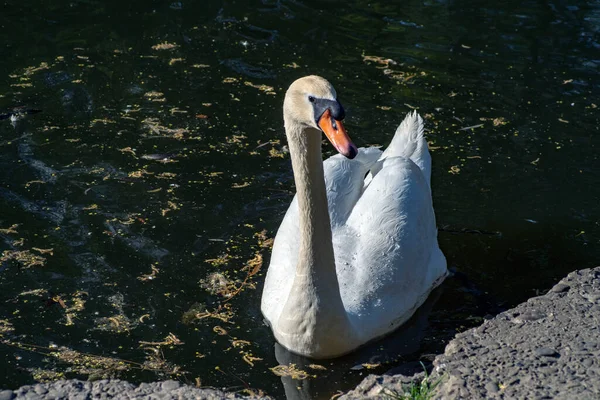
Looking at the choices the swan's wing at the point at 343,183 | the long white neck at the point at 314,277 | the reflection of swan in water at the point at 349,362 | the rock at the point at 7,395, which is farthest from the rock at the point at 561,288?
the rock at the point at 7,395

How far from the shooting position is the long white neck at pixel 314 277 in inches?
213

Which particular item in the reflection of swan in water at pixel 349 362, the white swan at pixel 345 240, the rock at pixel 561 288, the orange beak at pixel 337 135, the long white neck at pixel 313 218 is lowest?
the reflection of swan in water at pixel 349 362

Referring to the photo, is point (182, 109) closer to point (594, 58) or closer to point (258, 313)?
point (258, 313)

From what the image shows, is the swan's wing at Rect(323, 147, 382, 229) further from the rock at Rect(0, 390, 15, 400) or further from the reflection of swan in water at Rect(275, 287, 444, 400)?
the rock at Rect(0, 390, 15, 400)

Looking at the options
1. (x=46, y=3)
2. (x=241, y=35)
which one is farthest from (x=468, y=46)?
(x=46, y=3)

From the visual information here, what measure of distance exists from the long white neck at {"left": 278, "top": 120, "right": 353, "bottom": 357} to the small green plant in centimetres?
83

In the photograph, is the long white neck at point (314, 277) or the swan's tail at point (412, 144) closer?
the long white neck at point (314, 277)

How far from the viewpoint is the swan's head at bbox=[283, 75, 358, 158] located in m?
4.88

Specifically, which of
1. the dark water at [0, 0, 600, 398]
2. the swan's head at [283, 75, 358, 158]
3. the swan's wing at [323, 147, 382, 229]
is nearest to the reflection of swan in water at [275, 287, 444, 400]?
the dark water at [0, 0, 600, 398]

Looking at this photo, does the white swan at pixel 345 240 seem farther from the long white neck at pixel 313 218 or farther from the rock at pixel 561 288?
the rock at pixel 561 288

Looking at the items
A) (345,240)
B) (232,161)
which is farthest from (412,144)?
(232,161)

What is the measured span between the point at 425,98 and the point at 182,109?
2388mm

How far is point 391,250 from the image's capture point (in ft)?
20.1

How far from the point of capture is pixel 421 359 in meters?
5.77
